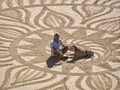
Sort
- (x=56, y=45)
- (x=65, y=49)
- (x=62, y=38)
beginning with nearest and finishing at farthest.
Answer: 1. (x=56, y=45)
2. (x=65, y=49)
3. (x=62, y=38)

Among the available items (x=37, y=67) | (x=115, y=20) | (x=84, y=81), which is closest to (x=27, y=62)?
(x=37, y=67)

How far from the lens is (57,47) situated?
11844 millimetres

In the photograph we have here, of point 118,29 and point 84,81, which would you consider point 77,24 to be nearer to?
point 118,29

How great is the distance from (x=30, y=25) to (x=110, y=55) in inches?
140

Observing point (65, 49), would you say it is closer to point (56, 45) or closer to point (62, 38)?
point (56, 45)

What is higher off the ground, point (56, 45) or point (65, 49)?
point (56, 45)

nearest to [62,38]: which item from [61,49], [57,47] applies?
[61,49]

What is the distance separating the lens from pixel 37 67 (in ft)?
37.5

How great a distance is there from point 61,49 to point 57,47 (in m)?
0.25

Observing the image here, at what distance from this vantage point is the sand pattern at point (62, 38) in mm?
10766

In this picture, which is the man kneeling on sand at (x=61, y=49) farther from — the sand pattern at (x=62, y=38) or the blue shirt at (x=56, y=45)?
the sand pattern at (x=62, y=38)

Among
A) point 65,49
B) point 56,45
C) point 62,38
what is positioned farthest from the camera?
point 62,38

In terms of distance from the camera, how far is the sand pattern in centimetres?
1077

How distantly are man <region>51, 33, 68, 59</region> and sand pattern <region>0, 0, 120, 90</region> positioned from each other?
→ 207 mm
